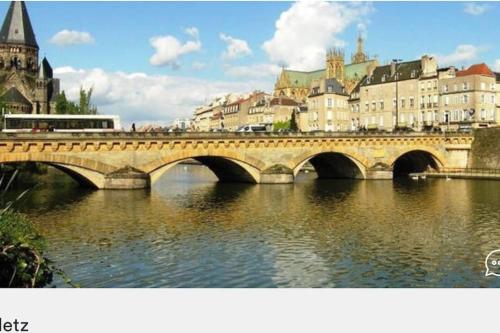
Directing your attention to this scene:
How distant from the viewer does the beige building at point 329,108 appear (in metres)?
129

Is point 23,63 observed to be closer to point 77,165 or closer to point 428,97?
point 428,97

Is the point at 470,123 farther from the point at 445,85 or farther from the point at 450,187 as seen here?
the point at 450,187

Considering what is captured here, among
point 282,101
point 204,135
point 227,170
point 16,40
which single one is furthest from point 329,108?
point 16,40

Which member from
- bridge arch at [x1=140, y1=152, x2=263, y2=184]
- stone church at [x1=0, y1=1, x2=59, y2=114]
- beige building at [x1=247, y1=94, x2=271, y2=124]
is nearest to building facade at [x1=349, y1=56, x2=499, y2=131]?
bridge arch at [x1=140, y1=152, x2=263, y2=184]

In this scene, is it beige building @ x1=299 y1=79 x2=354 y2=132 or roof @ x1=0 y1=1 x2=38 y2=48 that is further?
roof @ x1=0 y1=1 x2=38 y2=48

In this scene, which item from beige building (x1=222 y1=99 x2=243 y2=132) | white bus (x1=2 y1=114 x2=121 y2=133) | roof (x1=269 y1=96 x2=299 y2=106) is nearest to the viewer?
white bus (x1=2 y1=114 x2=121 y2=133)

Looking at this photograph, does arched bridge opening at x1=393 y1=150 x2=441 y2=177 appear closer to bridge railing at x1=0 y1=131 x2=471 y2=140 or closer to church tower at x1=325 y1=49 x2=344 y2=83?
bridge railing at x1=0 y1=131 x2=471 y2=140

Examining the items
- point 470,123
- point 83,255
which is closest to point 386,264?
point 83,255

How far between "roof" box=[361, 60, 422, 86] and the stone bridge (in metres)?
27.1

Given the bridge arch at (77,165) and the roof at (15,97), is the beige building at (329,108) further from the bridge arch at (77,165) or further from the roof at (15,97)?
the bridge arch at (77,165)

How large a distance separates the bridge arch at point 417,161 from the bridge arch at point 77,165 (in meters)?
38.7

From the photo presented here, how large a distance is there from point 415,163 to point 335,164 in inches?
546

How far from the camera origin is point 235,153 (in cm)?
6694

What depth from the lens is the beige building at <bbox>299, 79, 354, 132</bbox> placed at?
422 ft
